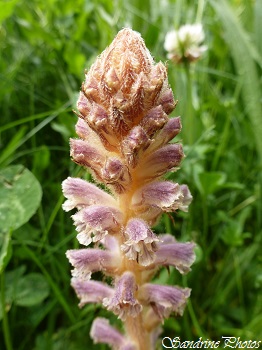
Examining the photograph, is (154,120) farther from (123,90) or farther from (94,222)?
(94,222)

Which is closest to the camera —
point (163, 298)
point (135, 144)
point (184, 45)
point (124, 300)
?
point (135, 144)

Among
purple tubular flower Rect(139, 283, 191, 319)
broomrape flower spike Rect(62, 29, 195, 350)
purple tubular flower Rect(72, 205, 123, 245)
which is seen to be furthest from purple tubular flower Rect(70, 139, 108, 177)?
purple tubular flower Rect(139, 283, 191, 319)

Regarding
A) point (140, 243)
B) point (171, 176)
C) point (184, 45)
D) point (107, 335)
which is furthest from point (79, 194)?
point (184, 45)

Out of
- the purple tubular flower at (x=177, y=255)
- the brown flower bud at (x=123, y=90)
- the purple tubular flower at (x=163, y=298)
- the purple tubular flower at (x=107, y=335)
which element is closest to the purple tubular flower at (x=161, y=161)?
the brown flower bud at (x=123, y=90)

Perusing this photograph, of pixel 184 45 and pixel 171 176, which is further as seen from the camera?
pixel 184 45

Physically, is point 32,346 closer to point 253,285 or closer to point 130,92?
point 253,285

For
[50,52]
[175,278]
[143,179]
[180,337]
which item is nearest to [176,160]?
[143,179]

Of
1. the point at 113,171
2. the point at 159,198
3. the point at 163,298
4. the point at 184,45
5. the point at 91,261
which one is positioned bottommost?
the point at 163,298
